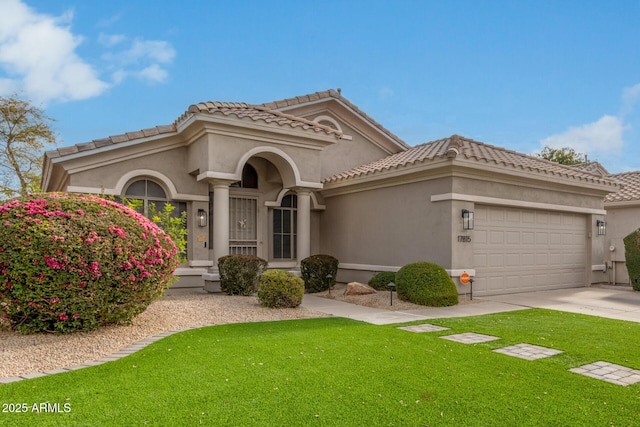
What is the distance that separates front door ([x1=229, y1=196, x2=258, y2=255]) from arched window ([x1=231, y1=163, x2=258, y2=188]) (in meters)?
0.43

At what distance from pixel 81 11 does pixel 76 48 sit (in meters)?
3.36

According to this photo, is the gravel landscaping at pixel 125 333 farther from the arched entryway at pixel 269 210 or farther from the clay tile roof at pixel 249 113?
the clay tile roof at pixel 249 113

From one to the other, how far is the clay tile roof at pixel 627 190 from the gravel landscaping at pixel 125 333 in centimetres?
1329

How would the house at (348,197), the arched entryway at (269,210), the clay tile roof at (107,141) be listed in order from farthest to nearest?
the arched entryway at (269,210) < the house at (348,197) < the clay tile roof at (107,141)

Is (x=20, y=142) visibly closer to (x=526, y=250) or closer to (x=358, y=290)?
(x=358, y=290)

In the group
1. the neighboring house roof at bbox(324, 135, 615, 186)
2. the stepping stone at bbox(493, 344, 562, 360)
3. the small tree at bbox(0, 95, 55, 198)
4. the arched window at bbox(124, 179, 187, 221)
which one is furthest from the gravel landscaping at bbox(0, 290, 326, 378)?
the small tree at bbox(0, 95, 55, 198)

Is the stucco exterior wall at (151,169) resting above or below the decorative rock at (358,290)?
above

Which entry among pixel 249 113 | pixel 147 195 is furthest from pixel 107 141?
pixel 249 113

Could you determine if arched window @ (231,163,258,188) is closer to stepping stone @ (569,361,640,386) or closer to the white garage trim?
the white garage trim

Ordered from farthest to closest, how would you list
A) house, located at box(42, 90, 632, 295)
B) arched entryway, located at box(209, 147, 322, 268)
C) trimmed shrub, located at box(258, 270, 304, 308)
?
arched entryway, located at box(209, 147, 322, 268) < house, located at box(42, 90, 632, 295) < trimmed shrub, located at box(258, 270, 304, 308)

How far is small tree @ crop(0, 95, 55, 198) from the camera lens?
86.2ft

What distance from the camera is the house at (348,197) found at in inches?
472

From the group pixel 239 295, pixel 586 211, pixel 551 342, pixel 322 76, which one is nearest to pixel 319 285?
pixel 239 295

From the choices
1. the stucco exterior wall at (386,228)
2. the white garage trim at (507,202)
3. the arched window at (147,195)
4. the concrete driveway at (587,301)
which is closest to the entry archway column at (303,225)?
the stucco exterior wall at (386,228)
